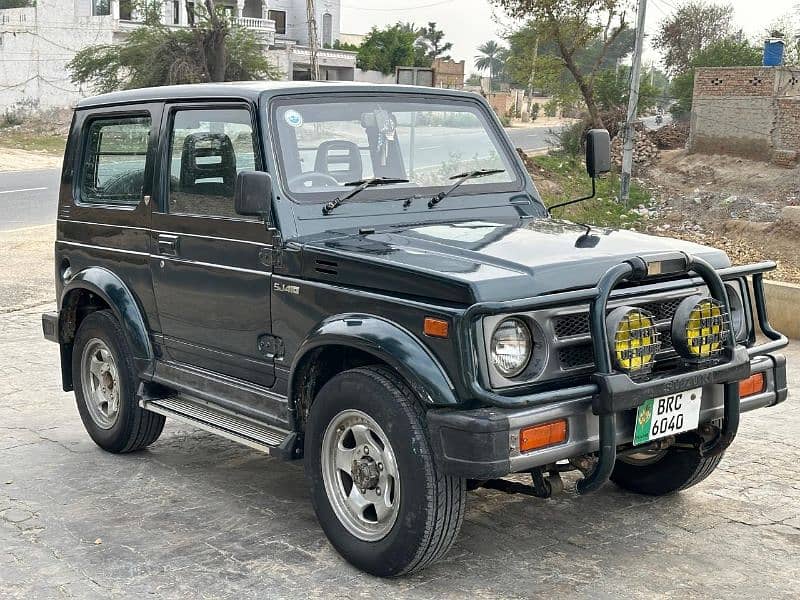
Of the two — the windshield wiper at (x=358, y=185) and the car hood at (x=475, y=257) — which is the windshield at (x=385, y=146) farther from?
the car hood at (x=475, y=257)

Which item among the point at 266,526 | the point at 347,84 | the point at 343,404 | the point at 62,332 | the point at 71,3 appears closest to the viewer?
the point at 343,404

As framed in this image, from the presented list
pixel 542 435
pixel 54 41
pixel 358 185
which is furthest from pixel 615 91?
pixel 542 435

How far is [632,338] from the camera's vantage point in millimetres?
3939

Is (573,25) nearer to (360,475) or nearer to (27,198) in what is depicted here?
(27,198)

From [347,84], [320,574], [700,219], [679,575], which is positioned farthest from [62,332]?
[700,219]

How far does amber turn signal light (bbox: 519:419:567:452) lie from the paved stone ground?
64cm

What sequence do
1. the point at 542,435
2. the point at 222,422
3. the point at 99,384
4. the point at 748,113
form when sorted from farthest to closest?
1. the point at 748,113
2. the point at 99,384
3. the point at 222,422
4. the point at 542,435

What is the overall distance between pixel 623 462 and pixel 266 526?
5.78 ft

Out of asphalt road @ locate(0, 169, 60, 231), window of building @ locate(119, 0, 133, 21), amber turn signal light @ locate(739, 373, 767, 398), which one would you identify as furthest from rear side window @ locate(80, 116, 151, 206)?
window of building @ locate(119, 0, 133, 21)

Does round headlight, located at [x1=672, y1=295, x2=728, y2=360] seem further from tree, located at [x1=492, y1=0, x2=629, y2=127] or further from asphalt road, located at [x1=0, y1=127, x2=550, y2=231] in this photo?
tree, located at [x1=492, y1=0, x2=629, y2=127]

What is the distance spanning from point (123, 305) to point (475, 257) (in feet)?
7.41

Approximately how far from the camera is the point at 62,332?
6.15 m

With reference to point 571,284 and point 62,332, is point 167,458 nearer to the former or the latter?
point 62,332

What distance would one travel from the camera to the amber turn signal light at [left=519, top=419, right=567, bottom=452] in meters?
3.77
